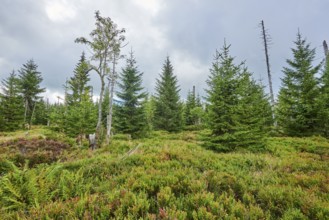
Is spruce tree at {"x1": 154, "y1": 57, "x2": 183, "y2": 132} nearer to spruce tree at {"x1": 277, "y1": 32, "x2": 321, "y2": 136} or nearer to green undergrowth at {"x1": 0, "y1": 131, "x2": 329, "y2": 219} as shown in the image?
spruce tree at {"x1": 277, "y1": 32, "x2": 321, "y2": 136}

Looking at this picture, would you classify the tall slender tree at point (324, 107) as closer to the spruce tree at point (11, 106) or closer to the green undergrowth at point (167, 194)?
the green undergrowth at point (167, 194)

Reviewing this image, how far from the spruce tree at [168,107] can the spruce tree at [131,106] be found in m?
4.54

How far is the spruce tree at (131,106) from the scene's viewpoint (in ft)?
67.6

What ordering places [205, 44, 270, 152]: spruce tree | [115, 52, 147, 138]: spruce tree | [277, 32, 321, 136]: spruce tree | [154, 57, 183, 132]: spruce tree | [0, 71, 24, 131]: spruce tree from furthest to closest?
1. [0, 71, 24, 131]: spruce tree
2. [154, 57, 183, 132]: spruce tree
3. [115, 52, 147, 138]: spruce tree
4. [277, 32, 321, 136]: spruce tree
5. [205, 44, 270, 152]: spruce tree

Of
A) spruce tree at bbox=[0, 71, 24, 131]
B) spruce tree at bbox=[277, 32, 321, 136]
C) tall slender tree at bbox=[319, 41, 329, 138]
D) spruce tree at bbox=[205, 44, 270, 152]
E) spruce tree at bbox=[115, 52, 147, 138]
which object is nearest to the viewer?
spruce tree at bbox=[205, 44, 270, 152]

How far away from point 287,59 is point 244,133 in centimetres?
1210

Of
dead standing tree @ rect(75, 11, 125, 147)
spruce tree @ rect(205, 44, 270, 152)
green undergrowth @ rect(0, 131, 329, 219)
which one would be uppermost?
dead standing tree @ rect(75, 11, 125, 147)

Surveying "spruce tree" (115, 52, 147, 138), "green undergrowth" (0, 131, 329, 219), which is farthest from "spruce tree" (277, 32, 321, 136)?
"spruce tree" (115, 52, 147, 138)

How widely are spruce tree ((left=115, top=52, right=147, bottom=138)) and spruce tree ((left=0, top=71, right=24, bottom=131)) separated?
20.3 m

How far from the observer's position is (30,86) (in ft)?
116

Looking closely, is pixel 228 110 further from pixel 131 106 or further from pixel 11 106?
pixel 11 106

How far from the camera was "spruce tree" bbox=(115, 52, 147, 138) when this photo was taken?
2059 centimetres

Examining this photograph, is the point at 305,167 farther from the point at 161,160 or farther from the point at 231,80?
the point at 231,80

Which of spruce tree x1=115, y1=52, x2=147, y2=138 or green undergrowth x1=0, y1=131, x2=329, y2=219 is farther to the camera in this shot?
spruce tree x1=115, y1=52, x2=147, y2=138
